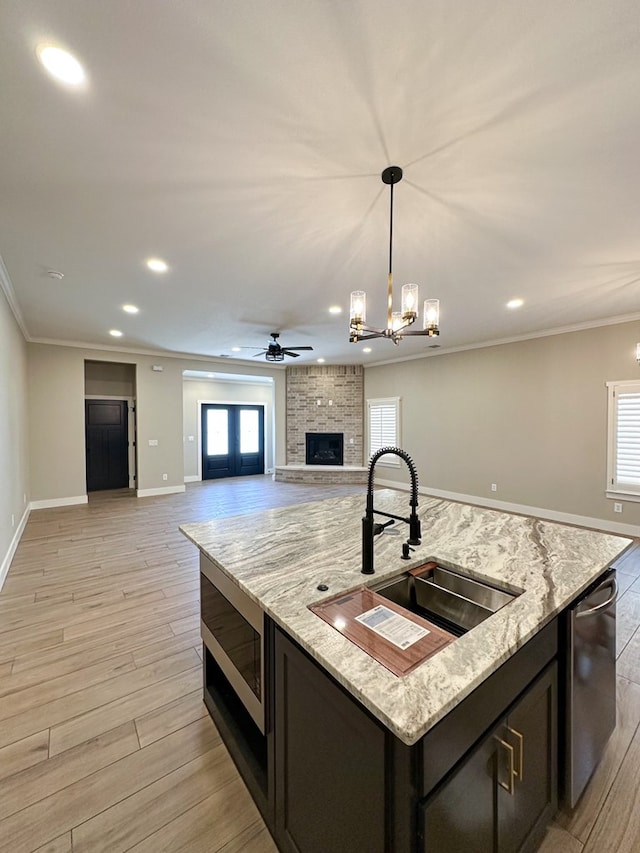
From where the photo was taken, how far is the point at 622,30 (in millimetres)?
1233

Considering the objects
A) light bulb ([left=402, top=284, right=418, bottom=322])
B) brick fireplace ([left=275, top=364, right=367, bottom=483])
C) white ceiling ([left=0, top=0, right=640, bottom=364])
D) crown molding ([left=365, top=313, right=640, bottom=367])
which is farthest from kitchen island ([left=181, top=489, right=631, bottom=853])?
brick fireplace ([left=275, top=364, right=367, bottom=483])

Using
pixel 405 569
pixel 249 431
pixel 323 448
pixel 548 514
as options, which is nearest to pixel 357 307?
pixel 405 569

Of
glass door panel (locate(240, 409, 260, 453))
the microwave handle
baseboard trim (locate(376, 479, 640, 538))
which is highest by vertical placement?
glass door panel (locate(240, 409, 260, 453))

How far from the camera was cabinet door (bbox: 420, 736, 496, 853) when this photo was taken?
0.82 m

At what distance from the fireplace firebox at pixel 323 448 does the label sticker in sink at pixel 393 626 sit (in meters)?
7.53

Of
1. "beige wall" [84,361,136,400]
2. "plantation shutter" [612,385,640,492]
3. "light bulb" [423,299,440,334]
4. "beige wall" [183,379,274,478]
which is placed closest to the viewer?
"light bulb" [423,299,440,334]

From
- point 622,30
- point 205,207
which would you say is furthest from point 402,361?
point 622,30

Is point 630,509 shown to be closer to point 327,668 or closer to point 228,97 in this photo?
point 327,668

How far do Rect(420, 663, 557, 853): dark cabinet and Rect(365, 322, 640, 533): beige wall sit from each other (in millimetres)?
4625

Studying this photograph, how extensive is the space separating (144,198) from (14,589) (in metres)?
3.50

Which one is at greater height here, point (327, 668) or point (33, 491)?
point (327, 668)

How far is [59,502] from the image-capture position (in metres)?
6.20

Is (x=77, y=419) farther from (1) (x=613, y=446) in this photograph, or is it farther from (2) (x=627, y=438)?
(2) (x=627, y=438)

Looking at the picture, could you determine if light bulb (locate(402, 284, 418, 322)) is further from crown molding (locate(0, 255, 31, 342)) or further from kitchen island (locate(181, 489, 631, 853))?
crown molding (locate(0, 255, 31, 342))
